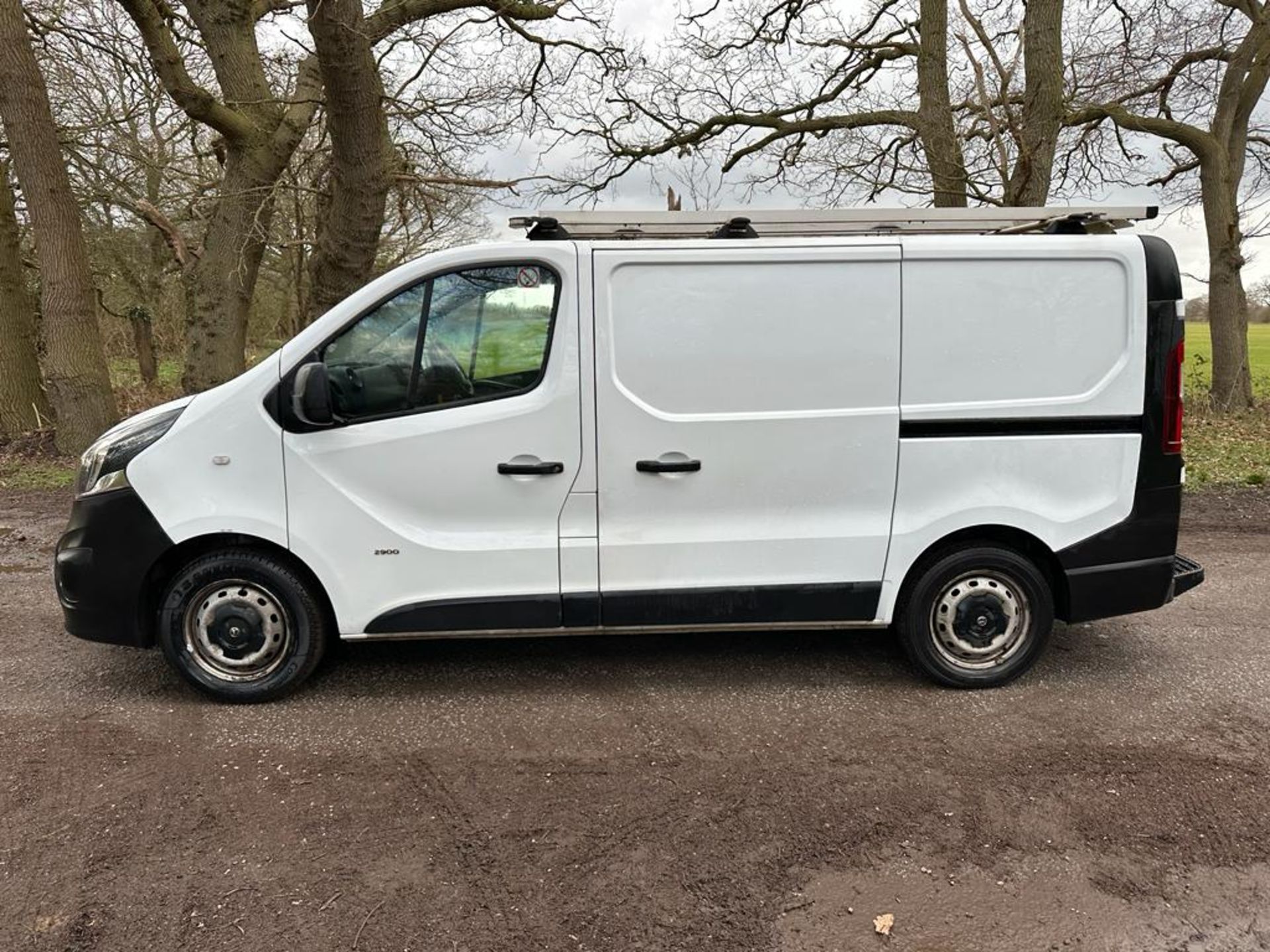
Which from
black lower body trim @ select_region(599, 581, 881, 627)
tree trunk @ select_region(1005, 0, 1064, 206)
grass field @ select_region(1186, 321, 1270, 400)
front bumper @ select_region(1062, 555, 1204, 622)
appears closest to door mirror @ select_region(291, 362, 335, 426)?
black lower body trim @ select_region(599, 581, 881, 627)

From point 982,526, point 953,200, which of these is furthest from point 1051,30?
point 982,526

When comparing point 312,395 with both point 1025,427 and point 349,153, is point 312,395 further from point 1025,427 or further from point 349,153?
point 349,153

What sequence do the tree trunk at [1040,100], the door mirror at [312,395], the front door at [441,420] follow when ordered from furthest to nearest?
the tree trunk at [1040,100] → the front door at [441,420] → the door mirror at [312,395]

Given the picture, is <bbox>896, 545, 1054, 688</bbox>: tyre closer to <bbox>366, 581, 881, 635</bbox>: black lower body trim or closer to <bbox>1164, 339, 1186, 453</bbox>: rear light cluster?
<bbox>366, 581, 881, 635</bbox>: black lower body trim

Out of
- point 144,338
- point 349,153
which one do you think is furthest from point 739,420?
point 144,338

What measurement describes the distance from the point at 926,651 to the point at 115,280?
2173cm

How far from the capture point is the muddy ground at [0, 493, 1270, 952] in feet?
8.43

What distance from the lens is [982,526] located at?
160 inches

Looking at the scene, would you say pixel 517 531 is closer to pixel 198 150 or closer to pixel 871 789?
pixel 871 789

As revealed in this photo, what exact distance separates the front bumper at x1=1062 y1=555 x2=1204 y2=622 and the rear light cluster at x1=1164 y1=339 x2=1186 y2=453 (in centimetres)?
56

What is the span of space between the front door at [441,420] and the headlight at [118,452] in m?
0.62

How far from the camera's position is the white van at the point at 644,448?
382 centimetres

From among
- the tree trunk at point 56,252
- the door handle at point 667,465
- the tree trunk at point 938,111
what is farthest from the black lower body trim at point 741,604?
the tree trunk at point 56,252

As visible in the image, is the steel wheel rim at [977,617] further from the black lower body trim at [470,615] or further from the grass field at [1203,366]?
the grass field at [1203,366]
